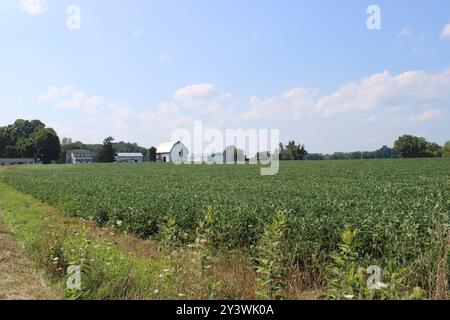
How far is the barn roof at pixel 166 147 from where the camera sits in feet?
418

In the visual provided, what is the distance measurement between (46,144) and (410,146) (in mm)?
106900

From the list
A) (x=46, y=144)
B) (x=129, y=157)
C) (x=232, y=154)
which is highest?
(x=46, y=144)

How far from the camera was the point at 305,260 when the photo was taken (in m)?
6.57

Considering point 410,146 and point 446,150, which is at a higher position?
point 410,146

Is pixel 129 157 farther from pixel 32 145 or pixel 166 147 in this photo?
pixel 32 145

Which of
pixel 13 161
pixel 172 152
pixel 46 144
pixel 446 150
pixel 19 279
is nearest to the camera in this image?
pixel 19 279

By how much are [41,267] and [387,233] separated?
20.1 feet

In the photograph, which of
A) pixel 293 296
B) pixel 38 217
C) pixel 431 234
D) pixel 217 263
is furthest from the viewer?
pixel 38 217

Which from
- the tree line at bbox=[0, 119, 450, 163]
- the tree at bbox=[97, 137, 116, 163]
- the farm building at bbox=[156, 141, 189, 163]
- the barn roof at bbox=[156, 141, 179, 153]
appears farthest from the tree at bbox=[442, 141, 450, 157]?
the tree at bbox=[97, 137, 116, 163]


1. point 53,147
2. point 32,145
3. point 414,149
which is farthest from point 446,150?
point 32,145

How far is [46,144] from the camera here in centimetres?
11375
